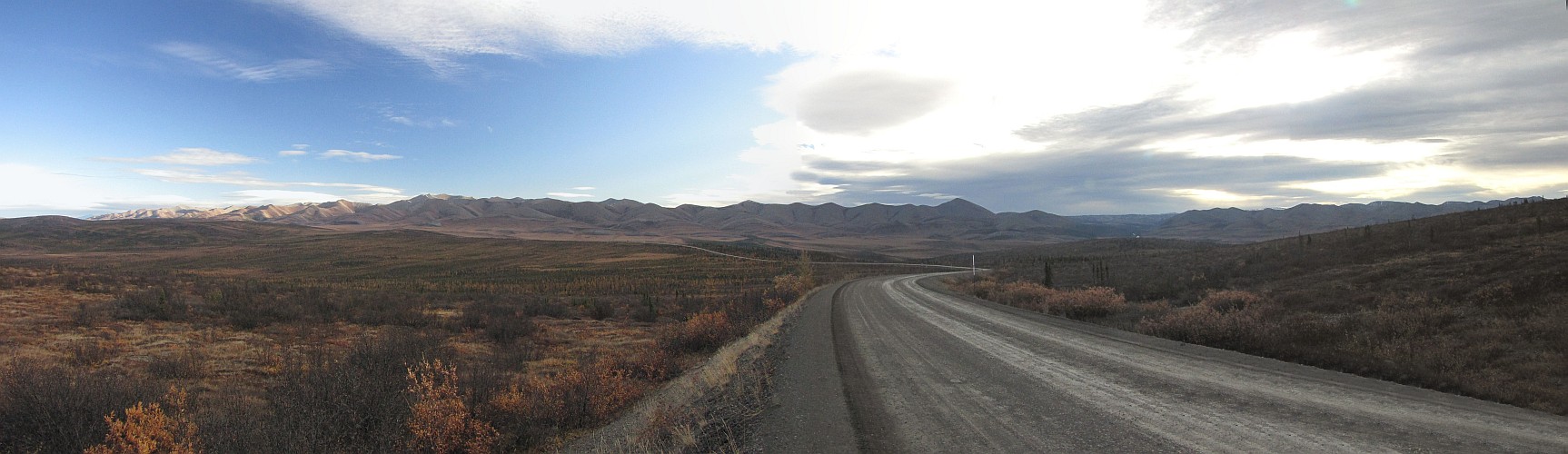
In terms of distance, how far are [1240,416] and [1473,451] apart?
1.60 metres

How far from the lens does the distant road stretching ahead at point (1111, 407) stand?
5379mm

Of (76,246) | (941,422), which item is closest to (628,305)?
(941,422)

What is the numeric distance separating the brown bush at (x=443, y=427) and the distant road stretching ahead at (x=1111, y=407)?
4019 millimetres

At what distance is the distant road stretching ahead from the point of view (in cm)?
538

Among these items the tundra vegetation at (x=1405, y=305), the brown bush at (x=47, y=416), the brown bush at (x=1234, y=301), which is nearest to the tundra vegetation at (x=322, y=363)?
the brown bush at (x=47, y=416)

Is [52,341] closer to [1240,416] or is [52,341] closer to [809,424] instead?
[809,424]

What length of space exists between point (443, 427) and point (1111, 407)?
27.7 ft

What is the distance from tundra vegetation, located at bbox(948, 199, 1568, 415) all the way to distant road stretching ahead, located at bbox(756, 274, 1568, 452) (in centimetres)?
71

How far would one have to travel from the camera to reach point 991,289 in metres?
28.6

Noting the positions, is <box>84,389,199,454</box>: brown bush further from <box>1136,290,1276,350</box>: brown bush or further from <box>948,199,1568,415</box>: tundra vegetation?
<box>1136,290,1276,350</box>: brown bush

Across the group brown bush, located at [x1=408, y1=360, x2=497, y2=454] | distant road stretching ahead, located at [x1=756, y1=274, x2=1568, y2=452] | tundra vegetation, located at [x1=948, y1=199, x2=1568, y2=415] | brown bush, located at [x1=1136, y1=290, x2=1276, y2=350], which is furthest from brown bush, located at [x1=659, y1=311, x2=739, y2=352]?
brown bush, located at [x1=1136, y1=290, x2=1276, y2=350]

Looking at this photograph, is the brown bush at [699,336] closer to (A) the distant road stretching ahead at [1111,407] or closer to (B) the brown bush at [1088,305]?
(A) the distant road stretching ahead at [1111,407]

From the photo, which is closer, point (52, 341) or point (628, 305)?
point (52, 341)

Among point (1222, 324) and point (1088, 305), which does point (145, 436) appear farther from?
point (1088, 305)
